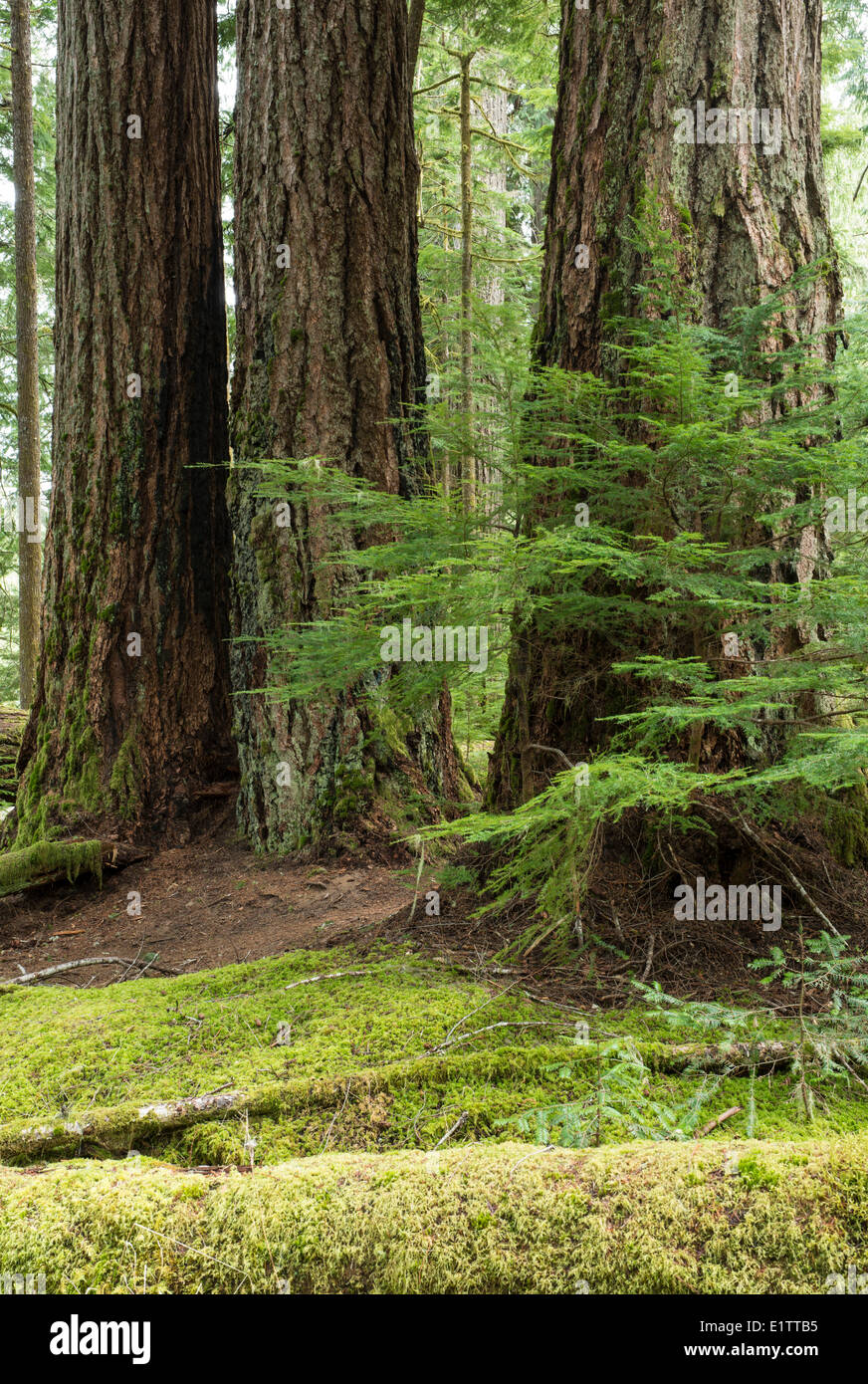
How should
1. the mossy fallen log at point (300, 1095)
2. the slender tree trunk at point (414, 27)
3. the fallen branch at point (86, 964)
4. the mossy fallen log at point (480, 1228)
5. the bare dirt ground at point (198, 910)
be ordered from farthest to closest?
the slender tree trunk at point (414, 27), the bare dirt ground at point (198, 910), the fallen branch at point (86, 964), the mossy fallen log at point (300, 1095), the mossy fallen log at point (480, 1228)

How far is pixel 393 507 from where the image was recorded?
10.2 ft

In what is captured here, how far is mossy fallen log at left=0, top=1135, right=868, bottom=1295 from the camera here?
4.62 feet

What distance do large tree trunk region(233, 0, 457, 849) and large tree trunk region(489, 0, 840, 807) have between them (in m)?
1.67

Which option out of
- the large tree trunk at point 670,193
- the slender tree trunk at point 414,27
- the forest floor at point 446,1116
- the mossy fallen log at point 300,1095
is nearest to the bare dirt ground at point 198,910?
the forest floor at point 446,1116

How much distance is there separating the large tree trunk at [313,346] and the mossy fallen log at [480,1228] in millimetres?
3452

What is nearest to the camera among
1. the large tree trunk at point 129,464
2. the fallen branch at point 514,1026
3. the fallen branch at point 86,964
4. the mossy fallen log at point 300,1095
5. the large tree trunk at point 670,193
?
the mossy fallen log at point 300,1095

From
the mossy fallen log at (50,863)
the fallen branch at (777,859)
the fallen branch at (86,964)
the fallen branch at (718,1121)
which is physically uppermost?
the fallen branch at (777,859)

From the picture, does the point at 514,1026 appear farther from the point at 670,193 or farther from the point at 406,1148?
the point at 670,193

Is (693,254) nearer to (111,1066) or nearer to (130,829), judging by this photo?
(111,1066)

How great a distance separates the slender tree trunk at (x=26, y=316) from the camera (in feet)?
33.1

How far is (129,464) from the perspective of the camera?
5.82 meters

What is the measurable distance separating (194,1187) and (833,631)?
9.79ft

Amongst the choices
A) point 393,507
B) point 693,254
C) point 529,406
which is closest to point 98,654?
point 393,507

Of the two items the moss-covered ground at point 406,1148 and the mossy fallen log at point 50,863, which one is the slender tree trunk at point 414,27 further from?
the moss-covered ground at point 406,1148
